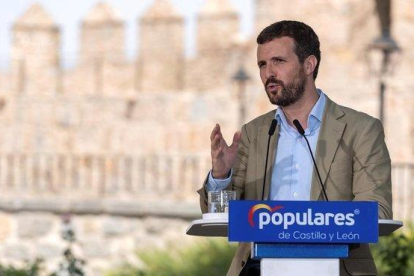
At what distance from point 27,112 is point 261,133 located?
23.8 meters

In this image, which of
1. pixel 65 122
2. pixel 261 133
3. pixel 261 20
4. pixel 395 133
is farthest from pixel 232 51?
pixel 261 133

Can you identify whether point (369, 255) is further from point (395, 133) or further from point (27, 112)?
point (27, 112)

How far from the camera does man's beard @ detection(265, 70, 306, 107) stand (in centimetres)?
508

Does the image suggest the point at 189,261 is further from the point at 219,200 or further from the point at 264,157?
the point at 219,200

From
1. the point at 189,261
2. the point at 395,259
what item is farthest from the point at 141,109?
the point at 395,259

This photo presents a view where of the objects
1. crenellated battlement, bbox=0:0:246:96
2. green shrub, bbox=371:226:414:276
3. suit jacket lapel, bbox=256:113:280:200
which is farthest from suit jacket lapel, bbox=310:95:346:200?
crenellated battlement, bbox=0:0:246:96

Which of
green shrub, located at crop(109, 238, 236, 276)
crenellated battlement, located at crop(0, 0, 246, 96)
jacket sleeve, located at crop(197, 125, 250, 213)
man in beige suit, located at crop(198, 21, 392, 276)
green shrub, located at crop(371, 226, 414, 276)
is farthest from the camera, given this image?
crenellated battlement, located at crop(0, 0, 246, 96)

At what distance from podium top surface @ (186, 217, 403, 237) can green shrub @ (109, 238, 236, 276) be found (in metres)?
7.04

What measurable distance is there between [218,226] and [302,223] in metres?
0.35

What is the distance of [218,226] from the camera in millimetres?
4836

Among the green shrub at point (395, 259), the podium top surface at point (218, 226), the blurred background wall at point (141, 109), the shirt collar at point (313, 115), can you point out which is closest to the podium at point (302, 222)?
the podium top surface at point (218, 226)

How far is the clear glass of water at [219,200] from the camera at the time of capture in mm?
4992

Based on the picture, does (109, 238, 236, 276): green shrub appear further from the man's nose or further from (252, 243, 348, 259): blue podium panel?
(252, 243, 348, 259): blue podium panel

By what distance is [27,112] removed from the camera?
28844mm
